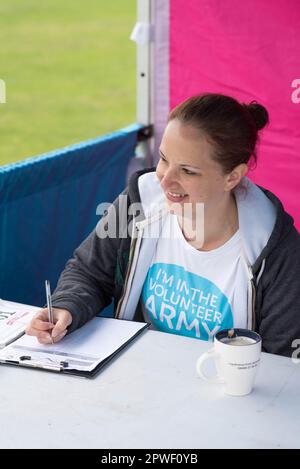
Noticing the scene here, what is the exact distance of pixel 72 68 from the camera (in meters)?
8.96

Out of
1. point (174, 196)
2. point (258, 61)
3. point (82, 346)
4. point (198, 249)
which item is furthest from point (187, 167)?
point (258, 61)

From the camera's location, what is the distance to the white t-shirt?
180 cm

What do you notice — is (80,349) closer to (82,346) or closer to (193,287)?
(82,346)

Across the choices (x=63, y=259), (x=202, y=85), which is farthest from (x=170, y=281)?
(x=202, y=85)

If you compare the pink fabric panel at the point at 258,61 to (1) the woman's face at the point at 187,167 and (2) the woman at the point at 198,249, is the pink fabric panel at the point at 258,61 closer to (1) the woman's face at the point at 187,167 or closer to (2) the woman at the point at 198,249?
(2) the woman at the point at 198,249

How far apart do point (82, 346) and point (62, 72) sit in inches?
297

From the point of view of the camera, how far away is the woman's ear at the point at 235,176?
1.81 metres

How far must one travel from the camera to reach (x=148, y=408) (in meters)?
1.39

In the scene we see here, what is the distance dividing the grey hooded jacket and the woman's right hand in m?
0.03

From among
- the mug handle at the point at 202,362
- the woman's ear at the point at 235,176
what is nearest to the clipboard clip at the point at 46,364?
the mug handle at the point at 202,362

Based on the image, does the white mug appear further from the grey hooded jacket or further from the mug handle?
the grey hooded jacket

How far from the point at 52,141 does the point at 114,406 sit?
578 centimetres
